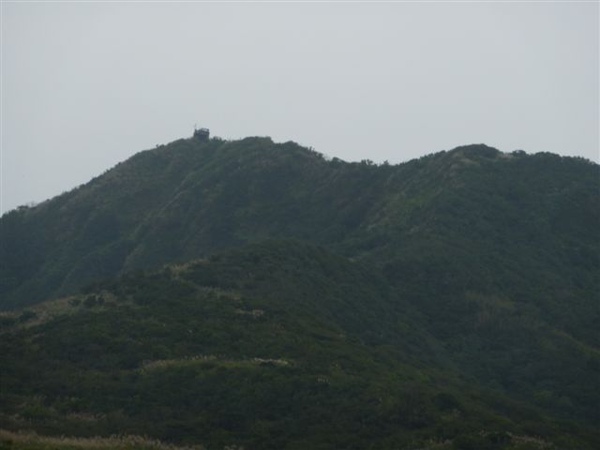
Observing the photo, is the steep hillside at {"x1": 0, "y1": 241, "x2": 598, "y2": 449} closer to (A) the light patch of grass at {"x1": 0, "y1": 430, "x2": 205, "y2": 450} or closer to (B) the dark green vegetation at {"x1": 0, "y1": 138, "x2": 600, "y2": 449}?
(B) the dark green vegetation at {"x1": 0, "y1": 138, "x2": 600, "y2": 449}

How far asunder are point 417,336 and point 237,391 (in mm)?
17964

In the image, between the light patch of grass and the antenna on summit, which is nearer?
the light patch of grass

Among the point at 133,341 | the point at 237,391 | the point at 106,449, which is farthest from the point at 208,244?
the point at 106,449

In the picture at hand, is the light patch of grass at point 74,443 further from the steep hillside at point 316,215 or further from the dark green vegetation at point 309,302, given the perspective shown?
the steep hillside at point 316,215

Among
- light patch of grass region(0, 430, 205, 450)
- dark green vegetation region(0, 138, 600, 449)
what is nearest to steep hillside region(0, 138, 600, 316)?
dark green vegetation region(0, 138, 600, 449)

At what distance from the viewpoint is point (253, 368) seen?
3616 cm

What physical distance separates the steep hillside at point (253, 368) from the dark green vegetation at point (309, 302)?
130 millimetres

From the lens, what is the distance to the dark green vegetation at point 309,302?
32438mm

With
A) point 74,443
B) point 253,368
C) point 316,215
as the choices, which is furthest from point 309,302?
point 316,215

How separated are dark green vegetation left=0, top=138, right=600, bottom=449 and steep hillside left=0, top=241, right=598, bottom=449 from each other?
130 mm

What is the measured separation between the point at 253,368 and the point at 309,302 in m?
13.8

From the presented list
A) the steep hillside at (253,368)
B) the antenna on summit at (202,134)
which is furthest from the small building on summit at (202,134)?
the steep hillside at (253,368)

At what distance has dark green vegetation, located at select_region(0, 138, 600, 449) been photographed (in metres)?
32.4

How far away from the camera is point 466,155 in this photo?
249ft
